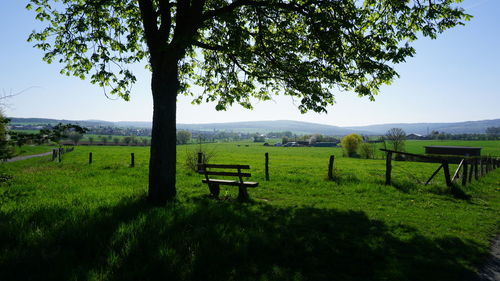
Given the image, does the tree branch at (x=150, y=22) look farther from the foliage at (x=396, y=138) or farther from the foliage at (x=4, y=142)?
the foliage at (x=396, y=138)

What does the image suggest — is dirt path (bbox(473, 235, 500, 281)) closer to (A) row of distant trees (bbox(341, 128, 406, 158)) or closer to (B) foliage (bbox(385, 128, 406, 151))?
(A) row of distant trees (bbox(341, 128, 406, 158))

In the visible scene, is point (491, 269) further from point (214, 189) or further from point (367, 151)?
point (367, 151)

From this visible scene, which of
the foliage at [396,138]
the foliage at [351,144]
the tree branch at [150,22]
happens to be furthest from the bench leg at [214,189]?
the foliage at [351,144]

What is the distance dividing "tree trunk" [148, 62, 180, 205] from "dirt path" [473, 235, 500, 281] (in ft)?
23.6

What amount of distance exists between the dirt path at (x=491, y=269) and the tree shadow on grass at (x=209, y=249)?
0.17 metres

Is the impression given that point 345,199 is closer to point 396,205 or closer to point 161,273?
point 396,205

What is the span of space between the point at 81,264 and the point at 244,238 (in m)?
2.57

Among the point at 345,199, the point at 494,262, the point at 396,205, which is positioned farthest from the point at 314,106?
the point at 494,262

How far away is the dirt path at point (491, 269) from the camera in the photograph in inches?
172

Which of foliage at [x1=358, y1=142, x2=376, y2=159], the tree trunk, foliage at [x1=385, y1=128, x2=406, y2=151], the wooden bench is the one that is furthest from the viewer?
foliage at [x1=358, y1=142, x2=376, y2=159]

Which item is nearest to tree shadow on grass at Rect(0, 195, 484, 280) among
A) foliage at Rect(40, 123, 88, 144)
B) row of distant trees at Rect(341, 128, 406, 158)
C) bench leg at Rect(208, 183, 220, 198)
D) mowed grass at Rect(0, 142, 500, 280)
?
mowed grass at Rect(0, 142, 500, 280)

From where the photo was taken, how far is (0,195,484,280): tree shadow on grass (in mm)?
3936

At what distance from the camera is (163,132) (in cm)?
798

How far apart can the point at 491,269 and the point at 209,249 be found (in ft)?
15.6
